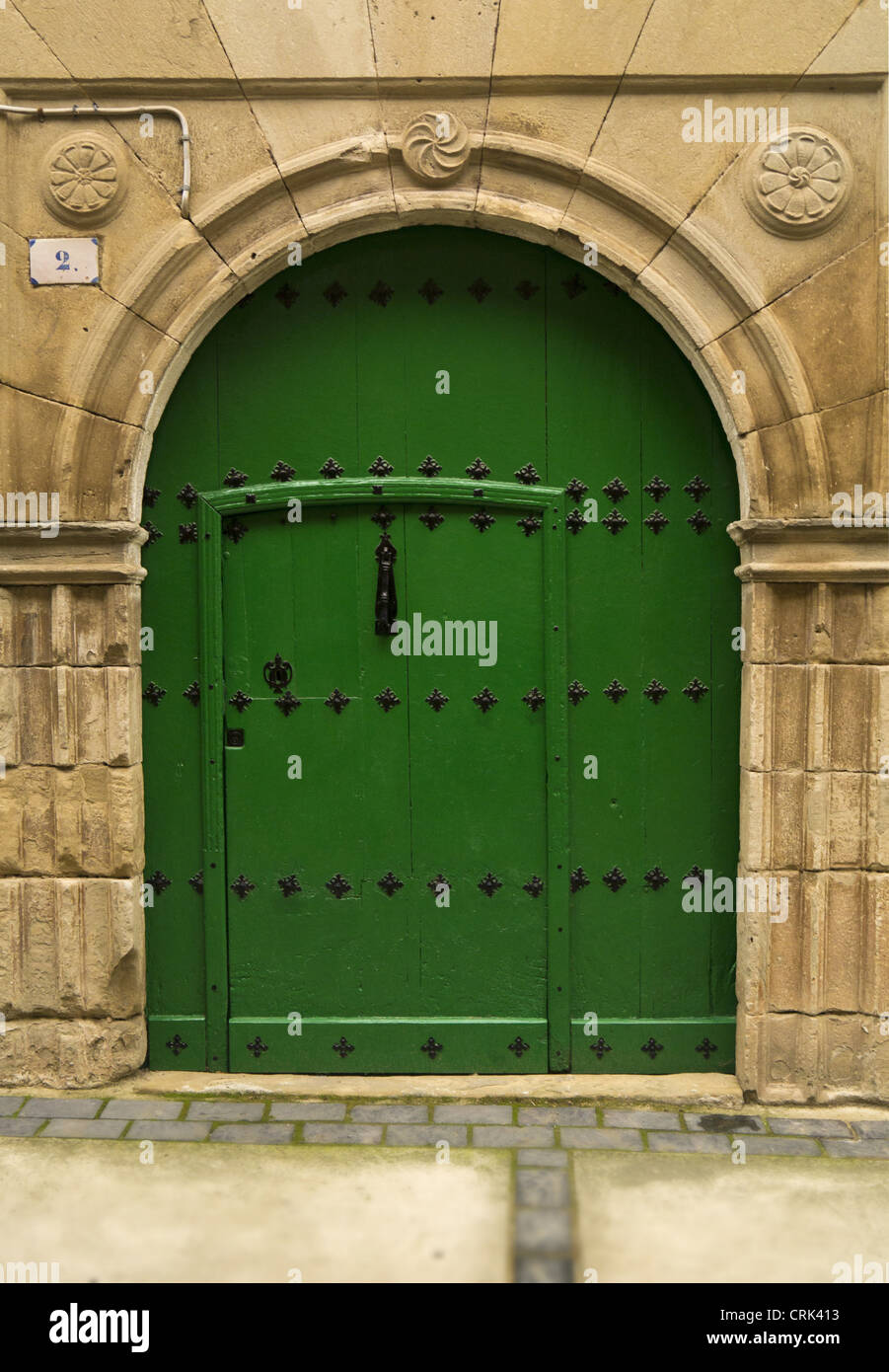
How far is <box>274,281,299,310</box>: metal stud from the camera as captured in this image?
3.61 metres

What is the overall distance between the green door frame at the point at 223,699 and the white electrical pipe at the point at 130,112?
3.03ft

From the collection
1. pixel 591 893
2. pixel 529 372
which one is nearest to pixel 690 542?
pixel 529 372

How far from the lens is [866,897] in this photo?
11.4 ft

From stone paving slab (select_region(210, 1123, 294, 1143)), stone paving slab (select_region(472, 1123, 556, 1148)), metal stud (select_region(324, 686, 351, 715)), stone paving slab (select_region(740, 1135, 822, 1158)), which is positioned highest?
metal stud (select_region(324, 686, 351, 715))

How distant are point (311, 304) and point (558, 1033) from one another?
2.59 metres

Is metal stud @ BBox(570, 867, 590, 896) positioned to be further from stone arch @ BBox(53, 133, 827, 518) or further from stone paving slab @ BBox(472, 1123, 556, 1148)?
stone arch @ BBox(53, 133, 827, 518)

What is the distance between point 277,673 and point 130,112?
71.6 inches

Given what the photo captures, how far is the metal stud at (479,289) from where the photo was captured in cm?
361

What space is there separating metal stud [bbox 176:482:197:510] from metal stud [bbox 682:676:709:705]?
1.77m

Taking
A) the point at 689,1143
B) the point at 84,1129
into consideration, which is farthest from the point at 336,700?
the point at 689,1143

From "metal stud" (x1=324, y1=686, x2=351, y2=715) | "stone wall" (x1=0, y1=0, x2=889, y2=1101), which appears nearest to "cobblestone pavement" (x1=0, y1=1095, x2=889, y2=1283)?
"stone wall" (x1=0, y1=0, x2=889, y2=1101)

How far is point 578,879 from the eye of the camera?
146 inches

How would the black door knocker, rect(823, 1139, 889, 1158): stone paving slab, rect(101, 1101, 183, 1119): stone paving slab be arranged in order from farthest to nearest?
1. the black door knocker
2. rect(101, 1101, 183, 1119): stone paving slab
3. rect(823, 1139, 889, 1158): stone paving slab

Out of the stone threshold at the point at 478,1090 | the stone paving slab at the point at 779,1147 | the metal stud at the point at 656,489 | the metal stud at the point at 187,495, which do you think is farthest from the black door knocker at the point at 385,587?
the stone paving slab at the point at 779,1147
